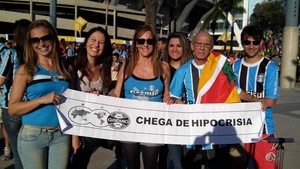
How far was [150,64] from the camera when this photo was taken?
13.1 ft

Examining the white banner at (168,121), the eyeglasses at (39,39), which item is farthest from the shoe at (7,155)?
the eyeglasses at (39,39)

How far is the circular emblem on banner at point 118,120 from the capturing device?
149 inches

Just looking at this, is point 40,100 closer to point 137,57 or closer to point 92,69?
point 92,69

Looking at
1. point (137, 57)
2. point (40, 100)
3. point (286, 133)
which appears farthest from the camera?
point (286, 133)

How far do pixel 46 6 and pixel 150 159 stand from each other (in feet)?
178

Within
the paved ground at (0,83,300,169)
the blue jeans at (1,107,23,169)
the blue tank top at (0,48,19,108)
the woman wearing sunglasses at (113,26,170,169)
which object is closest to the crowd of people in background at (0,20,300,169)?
the woman wearing sunglasses at (113,26,170,169)

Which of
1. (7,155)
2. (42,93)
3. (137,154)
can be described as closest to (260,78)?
(137,154)

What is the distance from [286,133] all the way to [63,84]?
6.43m

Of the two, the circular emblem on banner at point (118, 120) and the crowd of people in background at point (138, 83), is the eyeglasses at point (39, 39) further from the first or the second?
the circular emblem on banner at point (118, 120)

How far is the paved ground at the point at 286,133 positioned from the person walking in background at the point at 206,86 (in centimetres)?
242

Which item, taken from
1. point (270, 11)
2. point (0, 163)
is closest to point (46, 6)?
point (270, 11)

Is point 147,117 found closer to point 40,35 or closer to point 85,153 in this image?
point 85,153

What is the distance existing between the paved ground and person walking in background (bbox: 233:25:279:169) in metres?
2.28

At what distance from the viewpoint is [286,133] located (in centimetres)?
827
